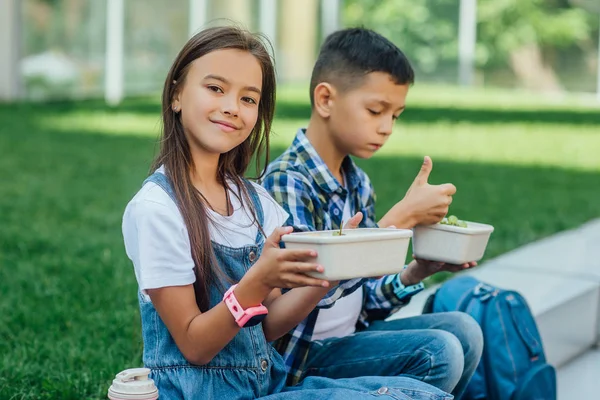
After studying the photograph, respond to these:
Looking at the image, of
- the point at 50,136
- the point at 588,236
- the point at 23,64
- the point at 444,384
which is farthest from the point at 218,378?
the point at 23,64

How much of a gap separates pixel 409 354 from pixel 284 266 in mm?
804

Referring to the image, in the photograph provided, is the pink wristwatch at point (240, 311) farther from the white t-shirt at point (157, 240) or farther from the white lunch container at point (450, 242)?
the white lunch container at point (450, 242)

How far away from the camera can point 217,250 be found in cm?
215

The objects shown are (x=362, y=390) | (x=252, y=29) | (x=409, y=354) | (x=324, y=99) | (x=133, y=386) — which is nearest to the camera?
(x=133, y=386)

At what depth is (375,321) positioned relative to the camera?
2.92m

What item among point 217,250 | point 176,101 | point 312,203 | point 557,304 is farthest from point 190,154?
point 557,304

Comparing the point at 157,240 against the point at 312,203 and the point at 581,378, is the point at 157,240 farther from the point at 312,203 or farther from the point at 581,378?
the point at 581,378

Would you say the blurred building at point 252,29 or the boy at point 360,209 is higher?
the boy at point 360,209

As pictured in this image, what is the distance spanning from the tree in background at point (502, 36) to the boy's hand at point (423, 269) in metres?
19.7

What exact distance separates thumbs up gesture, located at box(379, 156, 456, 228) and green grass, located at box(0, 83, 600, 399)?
3.40ft

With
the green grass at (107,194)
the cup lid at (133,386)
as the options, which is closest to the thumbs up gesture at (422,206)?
the cup lid at (133,386)

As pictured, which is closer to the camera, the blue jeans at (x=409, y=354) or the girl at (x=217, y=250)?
the girl at (x=217, y=250)

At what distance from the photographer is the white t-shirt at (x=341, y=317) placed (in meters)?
2.74

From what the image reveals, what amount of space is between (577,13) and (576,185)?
2497 cm
